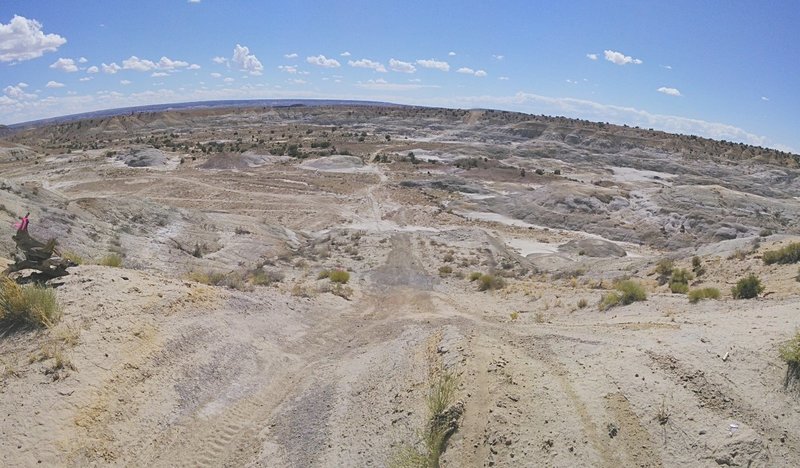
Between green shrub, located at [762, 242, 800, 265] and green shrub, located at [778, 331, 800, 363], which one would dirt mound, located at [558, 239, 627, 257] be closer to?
green shrub, located at [762, 242, 800, 265]

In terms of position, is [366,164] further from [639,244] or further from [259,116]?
[259,116]

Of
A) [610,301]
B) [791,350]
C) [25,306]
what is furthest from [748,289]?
[25,306]

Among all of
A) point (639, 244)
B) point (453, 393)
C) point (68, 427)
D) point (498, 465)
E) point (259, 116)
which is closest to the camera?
point (498, 465)

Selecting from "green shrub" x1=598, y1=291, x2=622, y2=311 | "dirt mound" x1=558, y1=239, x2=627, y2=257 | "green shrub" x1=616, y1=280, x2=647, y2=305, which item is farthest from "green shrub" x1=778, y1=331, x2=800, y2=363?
"dirt mound" x1=558, y1=239, x2=627, y2=257

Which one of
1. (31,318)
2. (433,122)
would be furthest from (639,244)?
(433,122)

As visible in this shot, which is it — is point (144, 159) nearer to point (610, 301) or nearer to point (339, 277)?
point (339, 277)

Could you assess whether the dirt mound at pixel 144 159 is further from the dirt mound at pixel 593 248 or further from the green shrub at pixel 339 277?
the dirt mound at pixel 593 248

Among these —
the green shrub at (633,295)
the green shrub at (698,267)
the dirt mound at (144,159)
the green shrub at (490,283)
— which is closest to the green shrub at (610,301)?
the green shrub at (633,295)
